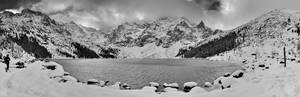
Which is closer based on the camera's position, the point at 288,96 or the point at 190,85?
the point at 288,96

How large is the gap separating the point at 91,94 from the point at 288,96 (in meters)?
20.1

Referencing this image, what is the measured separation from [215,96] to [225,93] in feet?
5.80

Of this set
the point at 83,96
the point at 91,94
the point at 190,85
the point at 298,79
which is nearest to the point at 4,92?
the point at 83,96

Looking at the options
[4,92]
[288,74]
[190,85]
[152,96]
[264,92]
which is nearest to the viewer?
[4,92]

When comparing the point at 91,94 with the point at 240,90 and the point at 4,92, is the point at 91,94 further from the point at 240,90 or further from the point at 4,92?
the point at 240,90

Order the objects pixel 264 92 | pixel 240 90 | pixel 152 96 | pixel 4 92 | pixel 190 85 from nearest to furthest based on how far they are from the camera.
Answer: pixel 4 92
pixel 264 92
pixel 240 90
pixel 152 96
pixel 190 85

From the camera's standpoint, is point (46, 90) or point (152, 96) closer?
point (46, 90)

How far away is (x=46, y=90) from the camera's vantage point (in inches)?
1207

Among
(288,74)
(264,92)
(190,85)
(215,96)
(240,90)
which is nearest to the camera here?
(264,92)

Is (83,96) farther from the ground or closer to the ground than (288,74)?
closer to the ground

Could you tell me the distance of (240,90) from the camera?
33.2 m

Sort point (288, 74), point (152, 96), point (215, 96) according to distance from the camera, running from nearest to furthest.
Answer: point (288, 74) < point (215, 96) < point (152, 96)

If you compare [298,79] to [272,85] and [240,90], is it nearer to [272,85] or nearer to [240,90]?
[272,85]

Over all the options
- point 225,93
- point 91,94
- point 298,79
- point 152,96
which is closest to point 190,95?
point 152,96
